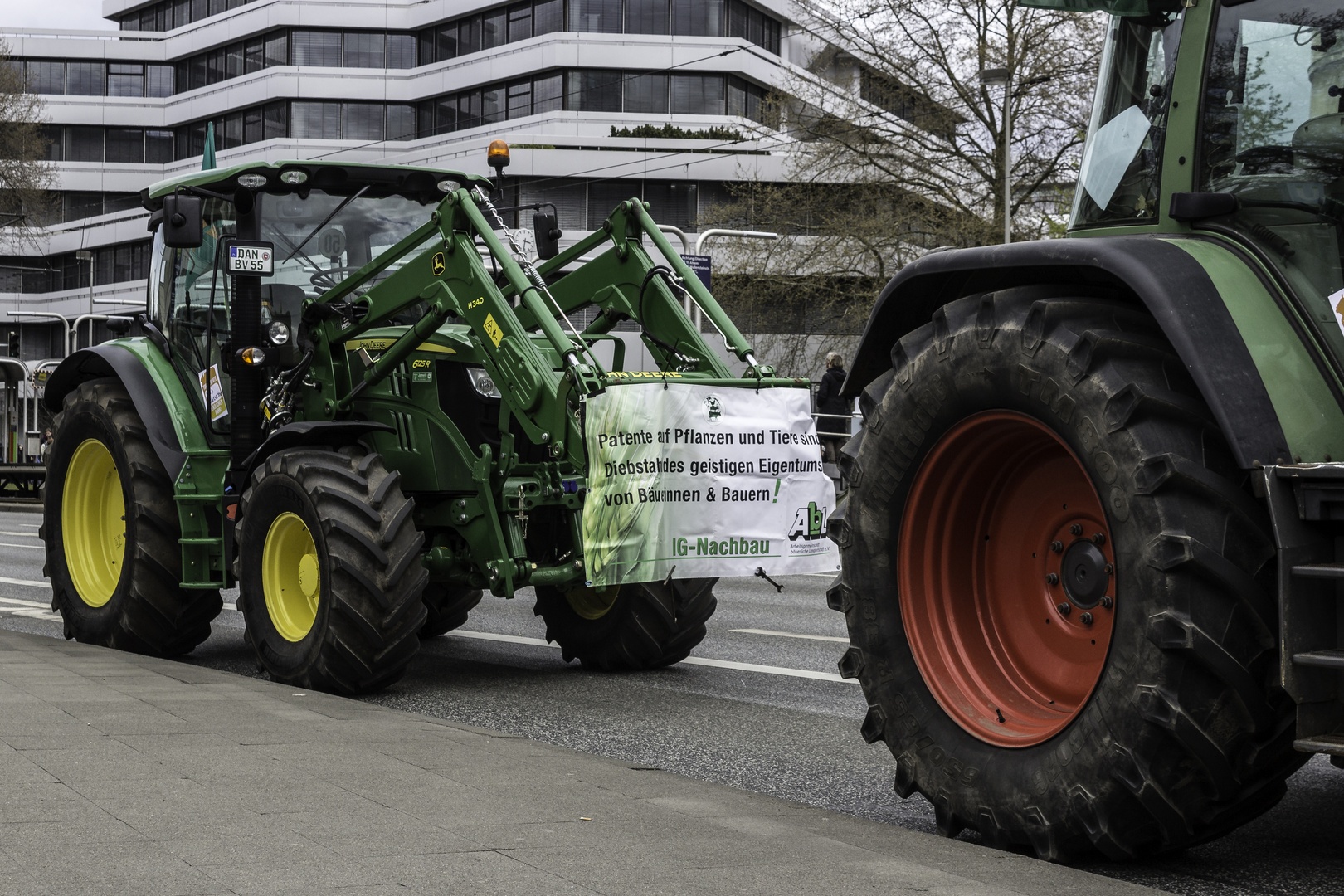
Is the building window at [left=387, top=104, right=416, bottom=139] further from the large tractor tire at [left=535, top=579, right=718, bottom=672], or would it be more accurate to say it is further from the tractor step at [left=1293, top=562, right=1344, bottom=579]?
the tractor step at [left=1293, top=562, right=1344, bottom=579]

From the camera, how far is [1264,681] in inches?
148

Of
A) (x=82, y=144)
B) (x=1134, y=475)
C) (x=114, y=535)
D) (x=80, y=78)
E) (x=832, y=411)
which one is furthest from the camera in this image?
(x=82, y=144)

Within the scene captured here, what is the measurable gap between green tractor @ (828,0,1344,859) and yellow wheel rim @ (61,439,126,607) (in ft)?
20.8

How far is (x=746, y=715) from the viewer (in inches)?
283

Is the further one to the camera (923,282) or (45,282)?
(45,282)

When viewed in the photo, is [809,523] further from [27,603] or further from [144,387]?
[27,603]

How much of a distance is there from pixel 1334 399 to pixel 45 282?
258 feet

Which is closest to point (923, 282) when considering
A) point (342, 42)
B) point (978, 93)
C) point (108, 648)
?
point (108, 648)

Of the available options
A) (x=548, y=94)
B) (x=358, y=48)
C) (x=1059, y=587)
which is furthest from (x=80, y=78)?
(x=1059, y=587)

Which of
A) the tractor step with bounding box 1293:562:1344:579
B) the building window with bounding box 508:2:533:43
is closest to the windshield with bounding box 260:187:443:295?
the tractor step with bounding box 1293:562:1344:579

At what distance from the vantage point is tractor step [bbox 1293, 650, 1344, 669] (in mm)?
3559

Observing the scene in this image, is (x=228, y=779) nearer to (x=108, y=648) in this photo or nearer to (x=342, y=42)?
(x=108, y=648)

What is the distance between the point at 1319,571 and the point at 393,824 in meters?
2.51

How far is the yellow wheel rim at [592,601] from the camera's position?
8617mm
